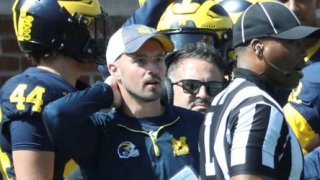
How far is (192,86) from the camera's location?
5.68m

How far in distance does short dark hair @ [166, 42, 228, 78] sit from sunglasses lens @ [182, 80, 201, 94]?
0.48 feet

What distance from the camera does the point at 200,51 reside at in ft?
19.1

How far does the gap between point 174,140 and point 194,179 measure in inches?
7.3

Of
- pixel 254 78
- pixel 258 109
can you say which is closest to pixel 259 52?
pixel 254 78

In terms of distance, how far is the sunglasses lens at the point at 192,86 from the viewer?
18.6 ft

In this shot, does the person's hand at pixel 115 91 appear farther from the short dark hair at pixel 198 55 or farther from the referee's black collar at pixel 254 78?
the referee's black collar at pixel 254 78

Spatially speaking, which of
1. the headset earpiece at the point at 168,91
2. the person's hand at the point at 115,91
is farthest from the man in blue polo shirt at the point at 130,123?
the headset earpiece at the point at 168,91

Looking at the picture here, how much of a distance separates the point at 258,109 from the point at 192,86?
130cm

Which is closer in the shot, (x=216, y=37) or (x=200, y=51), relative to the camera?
(x=200, y=51)

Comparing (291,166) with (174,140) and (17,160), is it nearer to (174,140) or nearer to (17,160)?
(174,140)

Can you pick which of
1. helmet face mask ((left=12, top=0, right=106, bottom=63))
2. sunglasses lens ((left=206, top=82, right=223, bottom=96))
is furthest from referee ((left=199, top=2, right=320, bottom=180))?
helmet face mask ((left=12, top=0, right=106, bottom=63))

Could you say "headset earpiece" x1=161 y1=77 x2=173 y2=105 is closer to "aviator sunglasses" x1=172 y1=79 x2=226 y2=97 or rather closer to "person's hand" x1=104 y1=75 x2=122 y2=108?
"aviator sunglasses" x1=172 y1=79 x2=226 y2=97

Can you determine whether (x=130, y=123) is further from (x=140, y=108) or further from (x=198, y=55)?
(x=198, y=55)

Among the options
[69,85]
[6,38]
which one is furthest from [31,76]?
[6,38]
